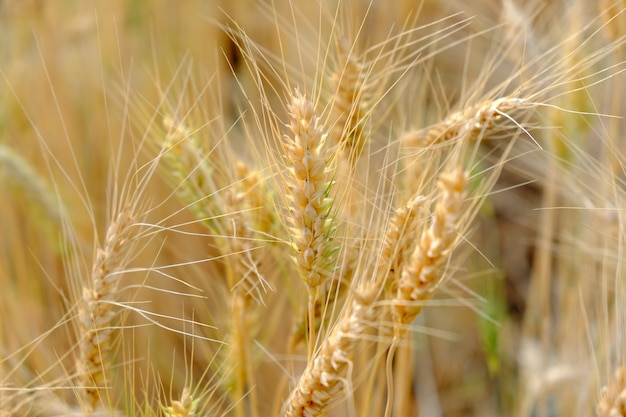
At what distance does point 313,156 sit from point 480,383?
1.03 meters

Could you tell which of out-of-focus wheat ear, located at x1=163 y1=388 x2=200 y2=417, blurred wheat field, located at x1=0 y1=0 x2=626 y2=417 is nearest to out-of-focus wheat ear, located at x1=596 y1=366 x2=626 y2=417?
blurred wheat field, located at x1=0 y1=0 x2=626 y2=417

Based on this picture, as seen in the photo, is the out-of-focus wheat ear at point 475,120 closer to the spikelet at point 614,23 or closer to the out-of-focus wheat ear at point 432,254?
the out-of-focus wheat ear at point 432,254

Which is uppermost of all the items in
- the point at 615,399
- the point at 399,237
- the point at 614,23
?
the point at 614,23

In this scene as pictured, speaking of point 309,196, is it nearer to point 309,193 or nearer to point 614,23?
point 309,193

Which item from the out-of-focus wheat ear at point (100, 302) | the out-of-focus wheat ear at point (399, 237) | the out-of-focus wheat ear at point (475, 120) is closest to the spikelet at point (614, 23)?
the out-of-focus wheat ear at point (475, 120)

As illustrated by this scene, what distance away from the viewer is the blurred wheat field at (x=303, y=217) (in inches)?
25.7

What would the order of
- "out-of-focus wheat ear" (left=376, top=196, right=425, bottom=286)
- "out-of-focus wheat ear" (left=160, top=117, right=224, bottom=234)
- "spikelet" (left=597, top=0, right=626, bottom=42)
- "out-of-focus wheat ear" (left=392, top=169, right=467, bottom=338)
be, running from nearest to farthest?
1. "out-of-focus wheat ear" (left=392, top=169, right=467, bottom=338)
2. "out-of-focus wheat ear" (left=376, top=196, right=425, bottom=286)
3. "out-of-focus wheat ear" (left=160, top=117, right=224, bottom=234)
4. "spikelet" (left=597, top=0, right=626, bottom=42)

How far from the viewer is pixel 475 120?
669 mm

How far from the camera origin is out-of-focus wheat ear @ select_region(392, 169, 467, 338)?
519mm

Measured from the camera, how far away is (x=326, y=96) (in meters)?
1.00

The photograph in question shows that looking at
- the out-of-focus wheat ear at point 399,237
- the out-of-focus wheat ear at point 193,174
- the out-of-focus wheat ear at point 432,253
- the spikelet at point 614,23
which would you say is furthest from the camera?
the spikelet at point 614,23

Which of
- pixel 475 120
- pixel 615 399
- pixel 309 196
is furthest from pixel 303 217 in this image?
pixel 615 399

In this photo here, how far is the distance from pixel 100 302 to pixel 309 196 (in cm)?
23

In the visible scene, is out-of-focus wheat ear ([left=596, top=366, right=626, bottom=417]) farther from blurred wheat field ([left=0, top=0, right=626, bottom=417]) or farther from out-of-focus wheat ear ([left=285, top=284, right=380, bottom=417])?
out-of-focus wheat ear ([left=285, top=284, right=380, bottom=417])
